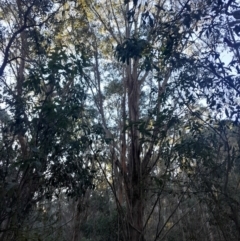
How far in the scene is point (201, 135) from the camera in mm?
5469

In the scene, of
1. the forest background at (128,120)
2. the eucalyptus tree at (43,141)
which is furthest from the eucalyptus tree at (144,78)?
the eucalyptus tree at (43,141)

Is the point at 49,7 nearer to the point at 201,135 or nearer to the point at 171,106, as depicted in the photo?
the point at 171,106

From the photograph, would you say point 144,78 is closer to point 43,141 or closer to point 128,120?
point 128,120

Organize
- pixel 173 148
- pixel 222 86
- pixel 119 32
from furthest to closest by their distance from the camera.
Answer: pixel 119 32
pixel 173 148
pixel 222 86

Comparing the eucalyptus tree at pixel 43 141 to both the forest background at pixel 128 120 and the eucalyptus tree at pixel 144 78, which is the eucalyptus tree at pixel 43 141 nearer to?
the forest background at pixel 128 120

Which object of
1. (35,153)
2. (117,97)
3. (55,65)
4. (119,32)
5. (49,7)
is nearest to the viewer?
(35,153)

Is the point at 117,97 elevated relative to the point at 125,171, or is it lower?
elevated

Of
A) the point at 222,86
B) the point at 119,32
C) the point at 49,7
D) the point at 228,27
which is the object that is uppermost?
the point at 119,32

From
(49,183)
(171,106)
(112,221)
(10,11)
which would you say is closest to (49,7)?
(10,11)

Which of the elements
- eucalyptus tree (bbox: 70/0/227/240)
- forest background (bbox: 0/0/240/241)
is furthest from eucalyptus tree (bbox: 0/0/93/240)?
eucalyptus tree (bbox: 70/0/227/240)

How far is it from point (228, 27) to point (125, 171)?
295 centimetres

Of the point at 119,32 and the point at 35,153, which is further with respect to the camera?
the point at 119,32

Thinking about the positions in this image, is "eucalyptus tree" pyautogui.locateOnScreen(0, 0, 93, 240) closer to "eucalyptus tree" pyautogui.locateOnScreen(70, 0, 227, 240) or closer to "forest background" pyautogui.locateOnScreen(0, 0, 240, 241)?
"forest background" pyautogui.locateOnScreen(0, 0, 240, 241)

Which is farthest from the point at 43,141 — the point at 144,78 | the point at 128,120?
the point at 144,78
